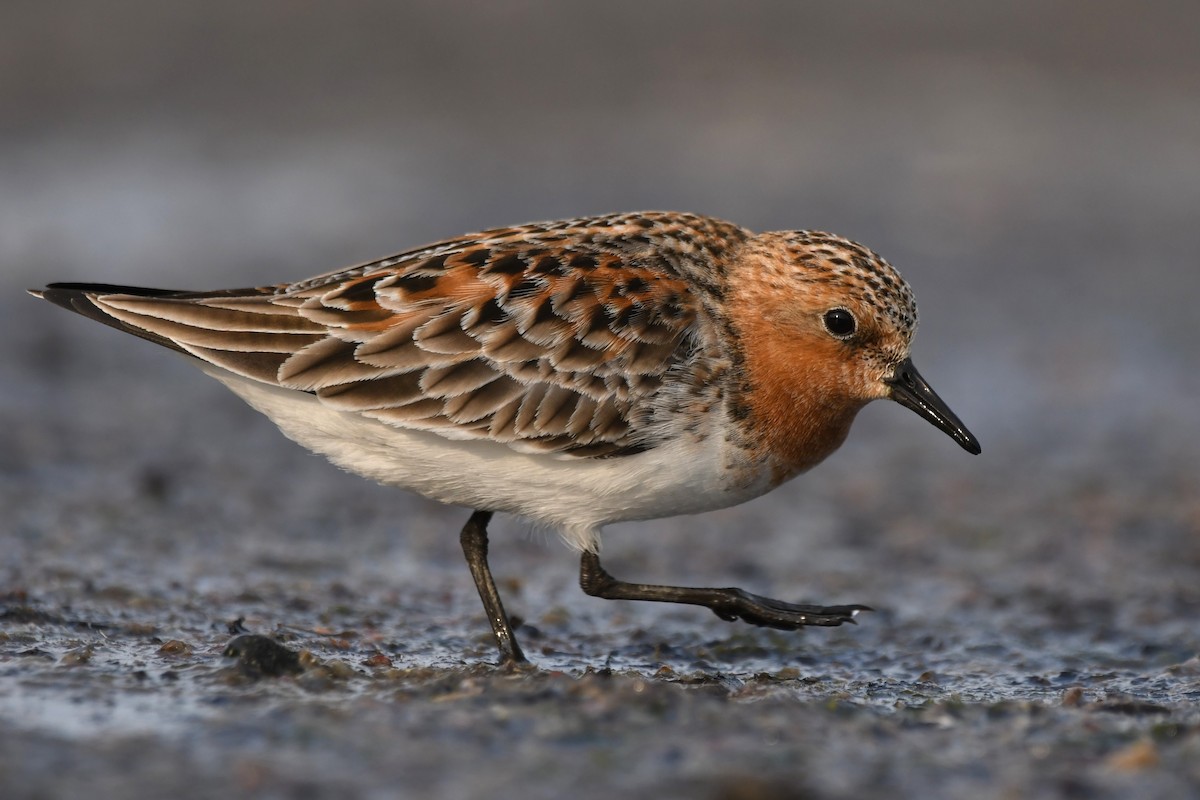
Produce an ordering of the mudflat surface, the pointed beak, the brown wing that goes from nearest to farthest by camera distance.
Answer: the mudflat surface
the brown wing
the pointed beak

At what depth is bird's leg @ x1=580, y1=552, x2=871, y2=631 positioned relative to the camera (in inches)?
279

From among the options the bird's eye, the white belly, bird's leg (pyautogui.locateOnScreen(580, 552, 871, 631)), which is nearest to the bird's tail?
the white belly

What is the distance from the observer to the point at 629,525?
980cm

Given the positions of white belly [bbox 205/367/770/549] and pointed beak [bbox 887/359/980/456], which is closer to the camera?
white belly [bbox 205/367/770/549]

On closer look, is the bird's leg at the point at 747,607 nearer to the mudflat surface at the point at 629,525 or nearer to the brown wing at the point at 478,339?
the mudflat surface at the point at 629,525

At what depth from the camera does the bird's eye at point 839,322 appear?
273 inches

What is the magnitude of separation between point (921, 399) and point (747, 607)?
4.13ft

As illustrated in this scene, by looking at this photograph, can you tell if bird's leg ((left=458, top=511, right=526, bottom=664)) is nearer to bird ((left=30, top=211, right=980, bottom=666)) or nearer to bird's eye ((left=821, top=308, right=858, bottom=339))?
bird ((left=30, top=211, right=980, bottom=666))

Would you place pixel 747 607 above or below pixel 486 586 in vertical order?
above

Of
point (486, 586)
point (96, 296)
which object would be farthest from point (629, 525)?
point (96, 296)

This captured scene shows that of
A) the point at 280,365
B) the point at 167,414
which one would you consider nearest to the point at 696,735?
the point at 280,365

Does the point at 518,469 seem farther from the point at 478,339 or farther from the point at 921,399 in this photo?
the point at 921,399

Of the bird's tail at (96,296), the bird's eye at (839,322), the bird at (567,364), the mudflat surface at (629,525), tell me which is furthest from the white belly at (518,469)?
the bird's eye at (839,322)

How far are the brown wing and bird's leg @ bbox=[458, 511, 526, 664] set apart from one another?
0.86m
